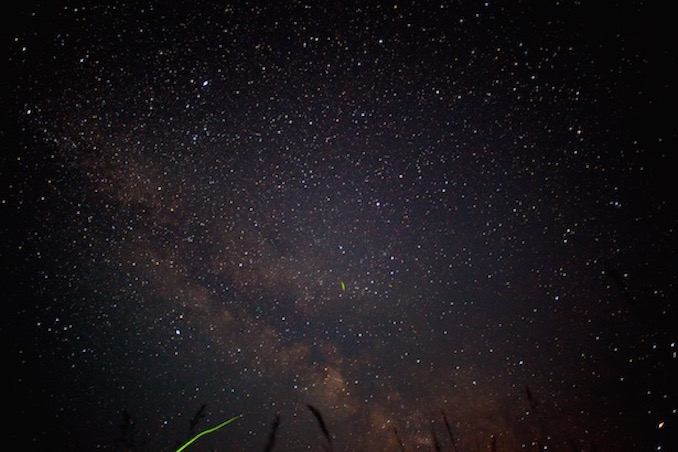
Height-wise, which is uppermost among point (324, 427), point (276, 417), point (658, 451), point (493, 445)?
point (276, 417)

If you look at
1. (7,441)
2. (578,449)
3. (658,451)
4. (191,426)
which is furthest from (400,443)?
(7,441)

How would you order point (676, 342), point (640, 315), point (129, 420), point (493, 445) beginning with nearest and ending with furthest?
point (640, 315), point (676, 342), point (493, 445), point (129, 420)

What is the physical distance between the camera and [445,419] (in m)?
5.32

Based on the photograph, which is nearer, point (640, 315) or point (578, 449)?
point (640, 315)

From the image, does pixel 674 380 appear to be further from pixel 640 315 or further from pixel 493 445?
pixel 493 445

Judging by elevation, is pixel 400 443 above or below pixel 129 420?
below

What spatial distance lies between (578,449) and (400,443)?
282cm

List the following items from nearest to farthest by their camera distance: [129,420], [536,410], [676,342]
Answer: [676,342] < [129,420] < [536,410]

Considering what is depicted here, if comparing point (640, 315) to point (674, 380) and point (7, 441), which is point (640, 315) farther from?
point (7, 441)

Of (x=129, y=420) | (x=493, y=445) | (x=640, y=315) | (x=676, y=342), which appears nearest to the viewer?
(x=640, y=315)

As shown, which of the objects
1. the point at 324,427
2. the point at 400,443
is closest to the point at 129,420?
the point at 324,427

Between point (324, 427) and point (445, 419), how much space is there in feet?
9.47

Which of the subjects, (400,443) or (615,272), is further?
(400,443)

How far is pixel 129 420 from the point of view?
511 centimetres
